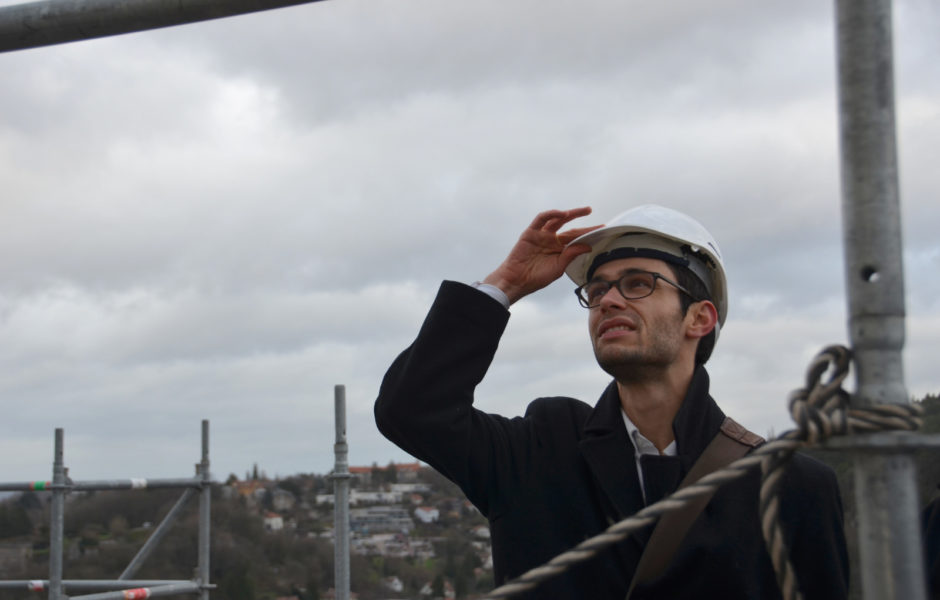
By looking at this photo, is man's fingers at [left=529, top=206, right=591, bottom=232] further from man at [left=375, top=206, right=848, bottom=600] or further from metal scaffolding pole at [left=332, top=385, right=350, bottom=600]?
metal scaffolding pole at [left=332, top=385, right=350, bottom=600]

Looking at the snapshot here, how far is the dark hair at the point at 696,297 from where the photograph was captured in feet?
11.1

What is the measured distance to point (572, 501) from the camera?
3090 millimetres

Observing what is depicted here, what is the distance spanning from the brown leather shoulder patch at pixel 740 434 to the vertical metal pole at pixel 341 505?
168 inches

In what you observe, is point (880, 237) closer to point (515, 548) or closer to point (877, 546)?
point (877, 546)

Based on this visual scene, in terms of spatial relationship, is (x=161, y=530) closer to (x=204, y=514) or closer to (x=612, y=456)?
(x=204, y=514)

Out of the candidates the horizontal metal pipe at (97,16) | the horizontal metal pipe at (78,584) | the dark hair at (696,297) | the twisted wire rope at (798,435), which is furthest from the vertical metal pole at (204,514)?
the twisted wire rope at (798,435)

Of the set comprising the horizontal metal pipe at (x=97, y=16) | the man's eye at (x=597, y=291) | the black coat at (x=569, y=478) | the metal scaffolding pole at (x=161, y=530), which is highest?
the horizontal metal pipe at (x=97, y=16)

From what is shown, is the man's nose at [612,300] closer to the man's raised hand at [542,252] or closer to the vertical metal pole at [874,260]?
the man's raised hand at [542,252]

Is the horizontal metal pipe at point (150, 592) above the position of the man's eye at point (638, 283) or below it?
below

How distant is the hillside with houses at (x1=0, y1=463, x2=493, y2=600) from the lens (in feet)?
29.6

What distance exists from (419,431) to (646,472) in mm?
705

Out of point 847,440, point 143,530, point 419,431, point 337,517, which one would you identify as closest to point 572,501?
point 419,431

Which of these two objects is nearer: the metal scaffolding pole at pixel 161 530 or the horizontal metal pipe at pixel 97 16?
the horizontal metal pipe at pixel 97 16

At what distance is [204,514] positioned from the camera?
8.10 m
